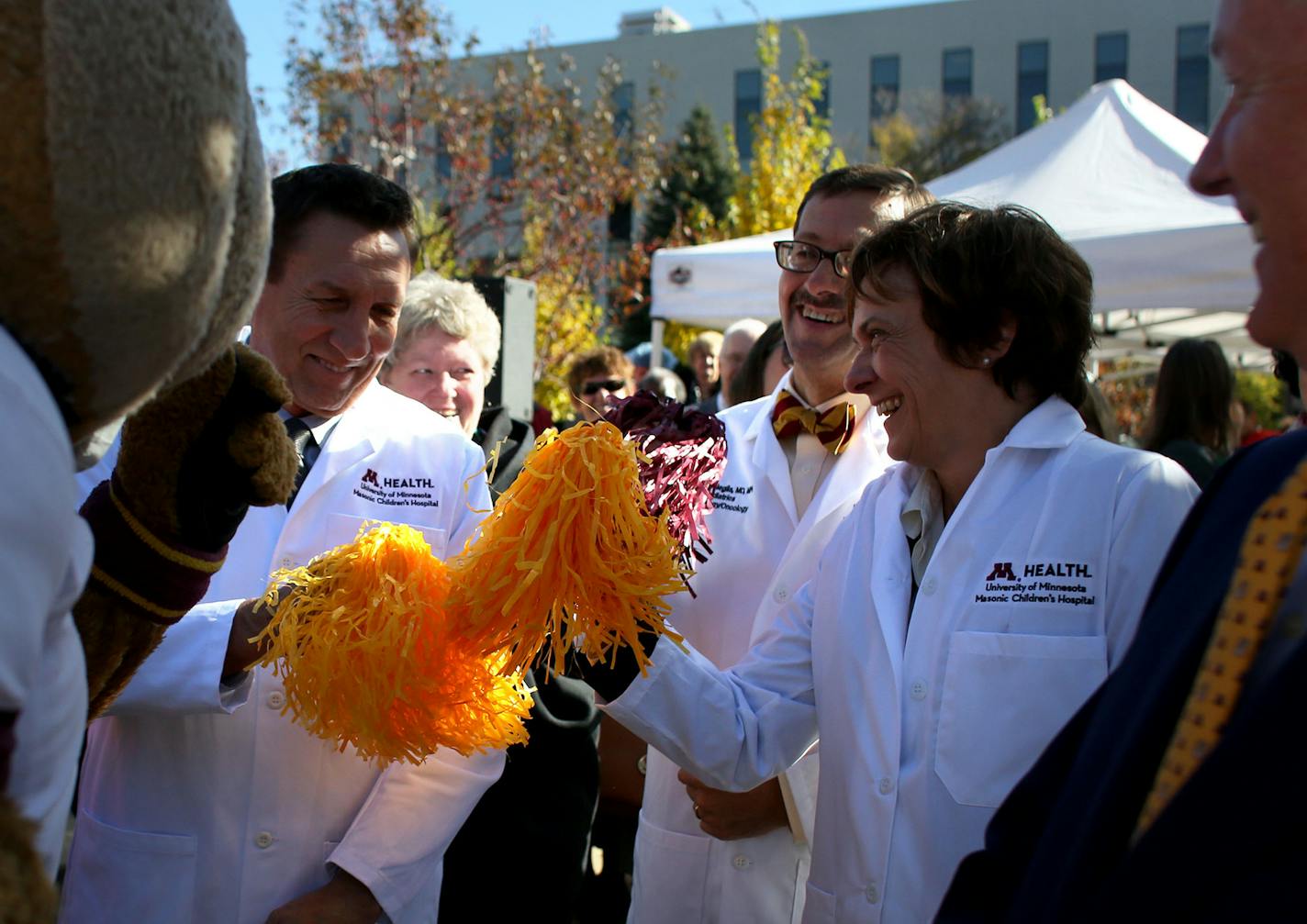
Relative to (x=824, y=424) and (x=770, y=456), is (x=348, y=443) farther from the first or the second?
(x=824, y=424)

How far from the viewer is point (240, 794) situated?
2.20 m

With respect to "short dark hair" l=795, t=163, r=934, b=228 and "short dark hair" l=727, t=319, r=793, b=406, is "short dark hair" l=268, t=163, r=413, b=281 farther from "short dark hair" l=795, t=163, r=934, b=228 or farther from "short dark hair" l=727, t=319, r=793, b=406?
"short dark hair" l=727, t=319, r=793, b=406

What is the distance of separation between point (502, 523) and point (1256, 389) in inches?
951

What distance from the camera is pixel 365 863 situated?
7.22 ft

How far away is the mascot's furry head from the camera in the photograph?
0.97m

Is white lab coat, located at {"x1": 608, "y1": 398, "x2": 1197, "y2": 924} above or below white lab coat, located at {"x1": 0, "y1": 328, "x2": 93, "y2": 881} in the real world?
below

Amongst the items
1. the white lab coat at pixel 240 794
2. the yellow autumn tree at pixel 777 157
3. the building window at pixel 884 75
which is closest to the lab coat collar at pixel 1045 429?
the white lab coat at pixel 240 794

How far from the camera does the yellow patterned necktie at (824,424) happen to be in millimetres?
2803

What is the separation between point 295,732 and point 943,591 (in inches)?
53.4

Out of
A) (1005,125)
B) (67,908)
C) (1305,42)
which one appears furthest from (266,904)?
(1005,125)

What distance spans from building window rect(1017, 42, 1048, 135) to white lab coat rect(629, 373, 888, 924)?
122 ft

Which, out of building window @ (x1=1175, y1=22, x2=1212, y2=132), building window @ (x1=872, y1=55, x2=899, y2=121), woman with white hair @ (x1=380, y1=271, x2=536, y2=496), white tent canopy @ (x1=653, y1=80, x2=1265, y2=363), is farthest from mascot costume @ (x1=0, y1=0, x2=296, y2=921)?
building window @ (x1=1175, y1=22, x2=1212, y2=132)

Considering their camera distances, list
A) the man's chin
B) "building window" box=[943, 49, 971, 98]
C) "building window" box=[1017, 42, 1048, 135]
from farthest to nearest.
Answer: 1. "building window" box=[943, 49, 971, 98]
2. "building window" box=[1017, 42, 1048, 135]
3. the man's chin

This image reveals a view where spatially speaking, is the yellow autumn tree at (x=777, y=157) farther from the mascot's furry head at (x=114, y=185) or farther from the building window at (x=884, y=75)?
the building window at (x=884, y=75)
